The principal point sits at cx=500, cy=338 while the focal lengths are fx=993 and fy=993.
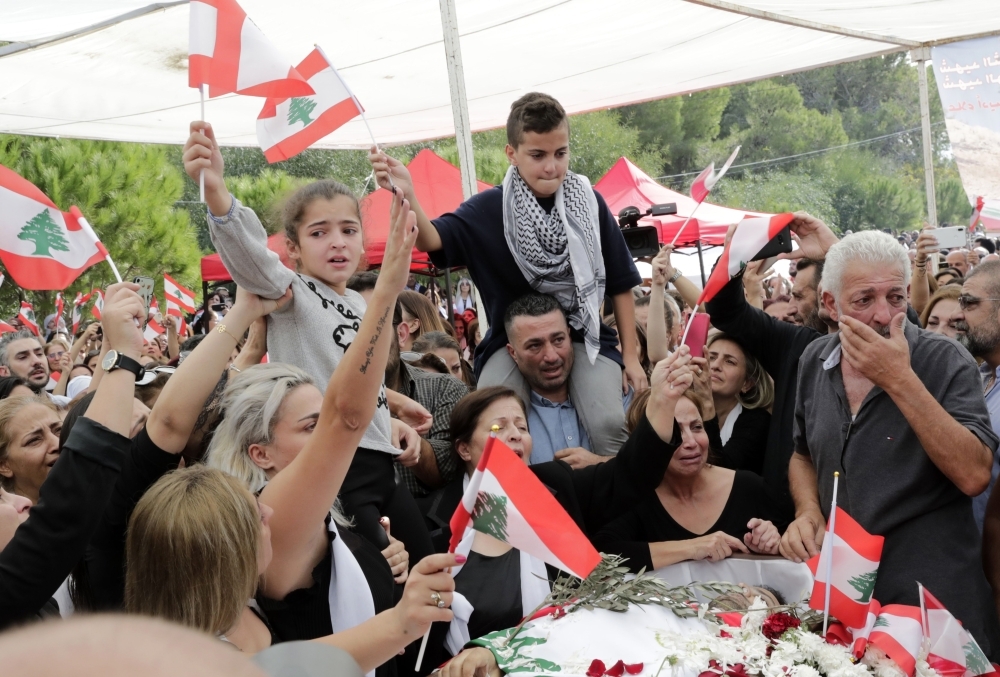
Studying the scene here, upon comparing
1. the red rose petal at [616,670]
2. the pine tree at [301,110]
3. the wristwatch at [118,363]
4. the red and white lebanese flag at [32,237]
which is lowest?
the red rose petal at [616,670]

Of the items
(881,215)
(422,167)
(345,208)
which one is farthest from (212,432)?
(881,215)

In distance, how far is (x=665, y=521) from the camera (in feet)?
12.5

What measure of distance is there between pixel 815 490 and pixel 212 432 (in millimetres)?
2038

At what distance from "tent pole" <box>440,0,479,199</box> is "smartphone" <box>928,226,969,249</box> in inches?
115

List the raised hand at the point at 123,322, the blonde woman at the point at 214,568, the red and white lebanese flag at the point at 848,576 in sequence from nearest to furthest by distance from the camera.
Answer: the blonde woman at the point at 214,568 < the raised hand at the point at 123,322 < the red and white lebanese flag at the point at 848,576

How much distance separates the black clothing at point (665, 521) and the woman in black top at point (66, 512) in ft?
6.44

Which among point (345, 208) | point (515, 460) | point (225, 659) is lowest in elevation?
point (515, 460)

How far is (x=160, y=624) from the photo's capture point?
0.49 metres

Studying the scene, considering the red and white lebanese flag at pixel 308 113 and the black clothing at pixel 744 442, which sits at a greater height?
the red and white lebanese flag at pixel 308 113

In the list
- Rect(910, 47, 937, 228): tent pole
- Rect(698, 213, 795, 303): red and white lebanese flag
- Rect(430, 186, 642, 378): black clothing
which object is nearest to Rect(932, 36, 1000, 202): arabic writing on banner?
Rect(910, 47, 937, 228): tent pole

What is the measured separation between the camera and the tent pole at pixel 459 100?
18.5ft

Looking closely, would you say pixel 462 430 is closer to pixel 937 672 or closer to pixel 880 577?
pixel 880 577

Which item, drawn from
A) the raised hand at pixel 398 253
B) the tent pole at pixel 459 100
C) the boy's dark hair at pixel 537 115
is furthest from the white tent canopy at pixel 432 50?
the raised hand at pixel 398 253

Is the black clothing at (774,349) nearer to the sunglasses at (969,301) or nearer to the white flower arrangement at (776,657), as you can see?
the sunglasses at (969,301)
